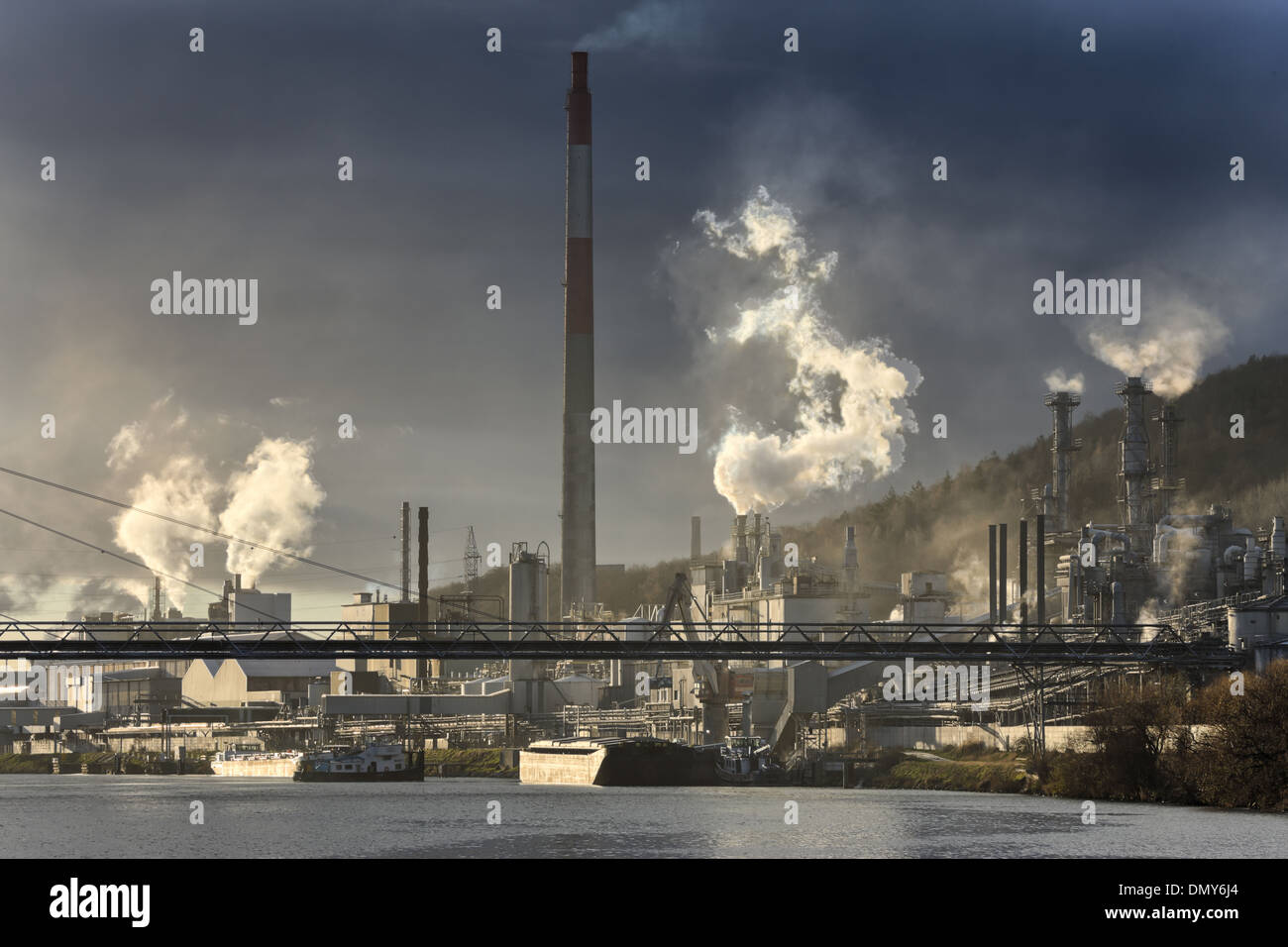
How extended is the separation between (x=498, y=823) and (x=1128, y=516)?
60.8 meters

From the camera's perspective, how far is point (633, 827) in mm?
62125

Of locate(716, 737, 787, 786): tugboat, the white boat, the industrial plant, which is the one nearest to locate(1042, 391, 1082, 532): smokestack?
the industrial plant

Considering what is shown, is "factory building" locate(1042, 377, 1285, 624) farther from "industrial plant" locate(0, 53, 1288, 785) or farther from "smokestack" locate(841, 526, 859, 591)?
"smokestack" locate(841, 526, 859, 591)

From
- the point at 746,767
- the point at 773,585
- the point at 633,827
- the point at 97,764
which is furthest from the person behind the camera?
the point at 97,764

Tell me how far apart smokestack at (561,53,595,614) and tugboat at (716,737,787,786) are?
18997mm

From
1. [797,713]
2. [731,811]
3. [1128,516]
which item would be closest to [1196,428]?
[1128,516]

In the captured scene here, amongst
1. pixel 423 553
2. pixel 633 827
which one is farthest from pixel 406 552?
pixel 633 827

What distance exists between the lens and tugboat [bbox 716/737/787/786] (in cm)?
10225

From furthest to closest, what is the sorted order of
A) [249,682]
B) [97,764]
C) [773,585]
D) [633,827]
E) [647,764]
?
[249,682] < [97,764] < [773,585] < [647,764] < [633,827]

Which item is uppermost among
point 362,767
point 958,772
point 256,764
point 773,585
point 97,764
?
point 773,585

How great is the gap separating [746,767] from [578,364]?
104 feet

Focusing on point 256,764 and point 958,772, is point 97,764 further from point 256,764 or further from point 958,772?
point 958,772
